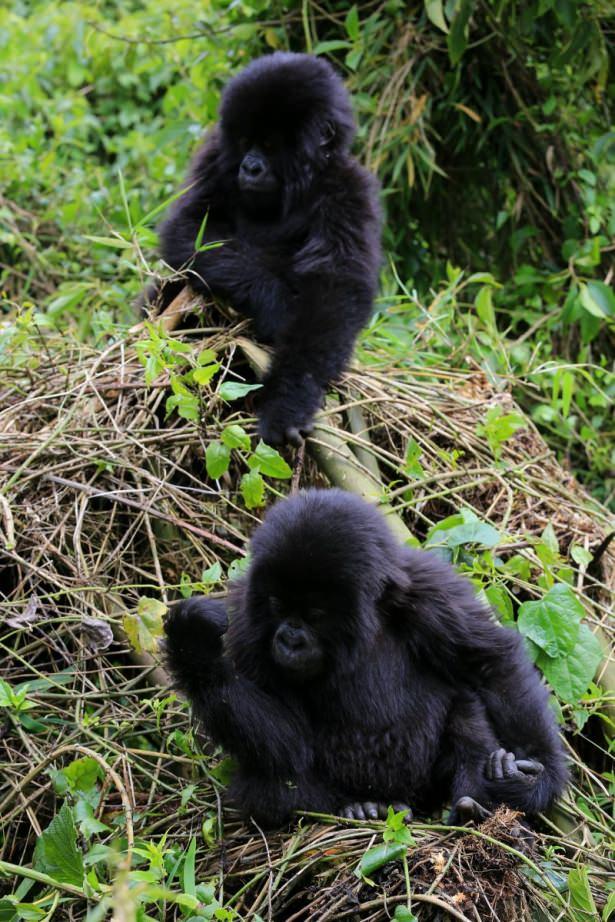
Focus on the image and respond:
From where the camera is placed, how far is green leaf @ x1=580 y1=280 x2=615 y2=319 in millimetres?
6027

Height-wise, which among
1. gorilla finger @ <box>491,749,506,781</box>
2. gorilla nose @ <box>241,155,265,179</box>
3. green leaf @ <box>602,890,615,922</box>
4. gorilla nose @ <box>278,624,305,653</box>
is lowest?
green leaf @ <box>602,890,615,922</box>

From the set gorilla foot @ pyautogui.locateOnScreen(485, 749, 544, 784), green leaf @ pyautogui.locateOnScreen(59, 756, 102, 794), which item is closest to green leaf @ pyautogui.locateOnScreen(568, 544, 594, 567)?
gorilla foot @ pyautogui.locateOnScreen(485, 749, 544, 784)

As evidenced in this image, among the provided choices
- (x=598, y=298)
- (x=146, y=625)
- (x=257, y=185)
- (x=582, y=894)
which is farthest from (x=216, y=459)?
(x=598, y=298)

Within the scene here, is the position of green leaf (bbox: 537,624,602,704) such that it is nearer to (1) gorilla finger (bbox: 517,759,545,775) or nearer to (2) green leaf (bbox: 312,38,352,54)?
(1) gorilla finger (bbox: 517,759,545,775)

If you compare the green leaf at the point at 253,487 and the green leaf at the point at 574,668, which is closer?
the green leaf at the point at 574,668

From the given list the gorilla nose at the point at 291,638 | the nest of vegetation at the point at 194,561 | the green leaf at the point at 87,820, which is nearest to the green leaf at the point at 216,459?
the nest of vegetation at the point at 194,561

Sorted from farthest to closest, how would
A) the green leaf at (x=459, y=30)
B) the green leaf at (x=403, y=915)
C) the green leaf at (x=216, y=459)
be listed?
the green leaf at (x=459, y=30), the green leaf at (x=216, y=459), the green leaf at (x=403, y=915)

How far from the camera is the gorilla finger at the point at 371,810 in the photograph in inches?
127

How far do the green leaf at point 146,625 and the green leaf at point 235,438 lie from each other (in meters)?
0.62

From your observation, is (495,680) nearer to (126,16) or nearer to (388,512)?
(388,512)

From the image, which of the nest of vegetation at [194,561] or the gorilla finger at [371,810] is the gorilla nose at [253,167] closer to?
the nest of vegetation at [194,561]

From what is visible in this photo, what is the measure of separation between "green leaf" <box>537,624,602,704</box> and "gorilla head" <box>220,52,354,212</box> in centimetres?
258

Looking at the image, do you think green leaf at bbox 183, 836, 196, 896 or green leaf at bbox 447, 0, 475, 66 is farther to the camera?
green leaf at bbox 447, 0, 475, 66

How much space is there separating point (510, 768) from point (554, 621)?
583 mm
